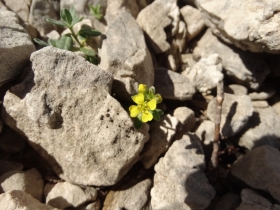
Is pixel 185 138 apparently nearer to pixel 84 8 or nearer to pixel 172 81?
pixel 172 81

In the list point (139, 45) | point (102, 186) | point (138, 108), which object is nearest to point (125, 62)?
point (139, 45)

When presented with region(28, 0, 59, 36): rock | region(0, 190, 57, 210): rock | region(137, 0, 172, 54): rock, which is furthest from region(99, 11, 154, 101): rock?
region(0, 190, 57, 210): rock

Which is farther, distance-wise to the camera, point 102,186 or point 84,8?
point 84,8

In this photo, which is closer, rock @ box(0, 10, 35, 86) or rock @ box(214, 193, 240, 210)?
rock @ box(0, 10, 35, 86)

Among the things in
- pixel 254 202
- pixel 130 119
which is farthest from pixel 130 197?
pixel 254 202

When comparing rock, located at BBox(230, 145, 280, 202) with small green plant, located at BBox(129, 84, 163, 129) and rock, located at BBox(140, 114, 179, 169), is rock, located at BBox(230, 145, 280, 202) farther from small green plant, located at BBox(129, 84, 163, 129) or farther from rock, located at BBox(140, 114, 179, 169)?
small green plant, located at BBox(129, 84, 163, 129)

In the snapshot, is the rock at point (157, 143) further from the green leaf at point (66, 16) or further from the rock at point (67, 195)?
the green leaf at point (66, 16)
